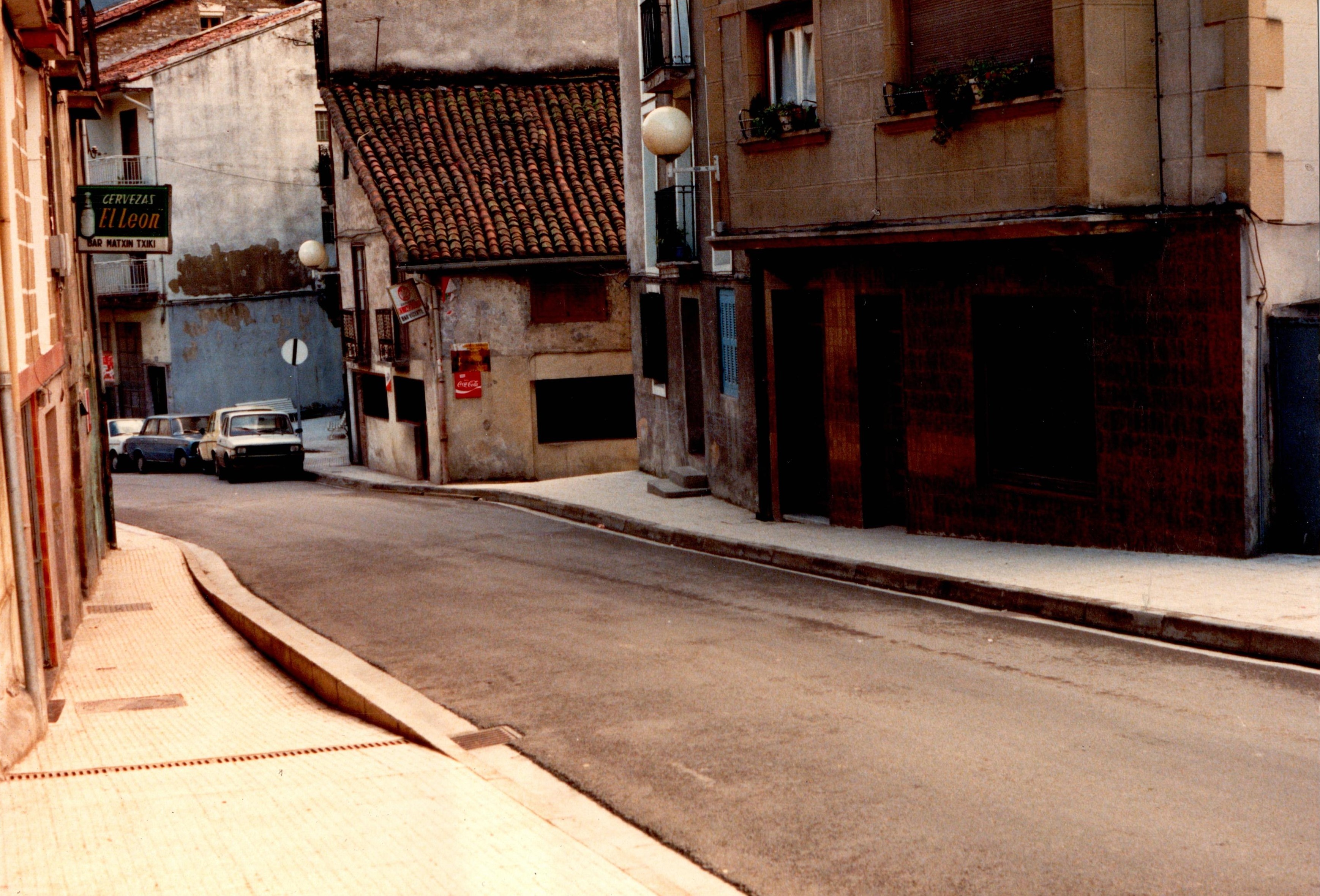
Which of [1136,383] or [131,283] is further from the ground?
[131,283]

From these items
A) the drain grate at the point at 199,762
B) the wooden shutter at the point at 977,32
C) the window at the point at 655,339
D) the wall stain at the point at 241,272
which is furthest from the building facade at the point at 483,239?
the drain grate at the point at 199,762

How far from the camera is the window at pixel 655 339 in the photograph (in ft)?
82.0

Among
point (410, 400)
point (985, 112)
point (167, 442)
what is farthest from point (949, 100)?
point (167, 442)

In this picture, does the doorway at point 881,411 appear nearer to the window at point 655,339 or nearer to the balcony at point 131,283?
the window at point 655,339

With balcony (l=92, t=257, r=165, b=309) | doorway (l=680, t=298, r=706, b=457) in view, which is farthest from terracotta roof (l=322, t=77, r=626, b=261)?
balcony (l=92, t=257, r=165, b=309)

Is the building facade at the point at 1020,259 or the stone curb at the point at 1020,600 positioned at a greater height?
the building facade at the point at 1020,259

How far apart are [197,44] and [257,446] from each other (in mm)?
15857

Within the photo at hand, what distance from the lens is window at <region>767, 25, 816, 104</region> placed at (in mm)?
18016

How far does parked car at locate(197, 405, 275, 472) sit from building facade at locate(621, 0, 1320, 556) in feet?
59.0

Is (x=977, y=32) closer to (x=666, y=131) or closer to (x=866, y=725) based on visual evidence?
(x=666, y=131)

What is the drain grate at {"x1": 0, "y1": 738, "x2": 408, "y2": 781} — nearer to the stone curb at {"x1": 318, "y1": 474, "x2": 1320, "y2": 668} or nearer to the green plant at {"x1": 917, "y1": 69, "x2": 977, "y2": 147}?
the stone curb at {"x1": 318, "y1": 474, "x2": 1320, "y2": 668}

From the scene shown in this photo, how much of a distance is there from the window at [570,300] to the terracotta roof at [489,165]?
67 cm

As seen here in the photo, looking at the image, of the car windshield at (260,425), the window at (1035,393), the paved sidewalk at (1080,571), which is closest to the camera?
the paved sidewalk at (1080,571)

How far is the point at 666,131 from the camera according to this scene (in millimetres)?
20000
